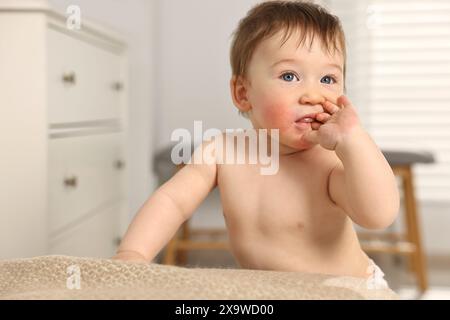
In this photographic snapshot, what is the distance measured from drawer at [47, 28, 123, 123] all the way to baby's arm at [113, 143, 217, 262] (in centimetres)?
59

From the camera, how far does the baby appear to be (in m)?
0.76

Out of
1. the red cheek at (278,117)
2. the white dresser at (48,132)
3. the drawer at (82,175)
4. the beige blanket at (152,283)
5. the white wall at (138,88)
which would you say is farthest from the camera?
the white wall at (138,88)

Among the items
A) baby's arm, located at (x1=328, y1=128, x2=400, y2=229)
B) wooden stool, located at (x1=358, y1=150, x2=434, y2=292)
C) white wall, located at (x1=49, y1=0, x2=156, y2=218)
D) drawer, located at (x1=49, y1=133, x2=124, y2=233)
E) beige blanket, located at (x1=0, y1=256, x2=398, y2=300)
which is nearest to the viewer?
beige blanket, located at (x1=0, y1=256, x2=398, y2=300)

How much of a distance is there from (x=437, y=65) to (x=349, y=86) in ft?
1.13

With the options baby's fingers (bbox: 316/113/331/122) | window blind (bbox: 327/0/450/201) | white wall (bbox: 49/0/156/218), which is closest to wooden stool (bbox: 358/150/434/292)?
window blind (bbox: 327/0/450/201)

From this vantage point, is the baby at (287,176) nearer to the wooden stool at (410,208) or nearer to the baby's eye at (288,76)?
the baby's eye at (288,76)

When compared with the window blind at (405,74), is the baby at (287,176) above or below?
below

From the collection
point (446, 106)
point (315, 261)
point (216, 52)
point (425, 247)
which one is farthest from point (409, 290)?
point (315, 261)

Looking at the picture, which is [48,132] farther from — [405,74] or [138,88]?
[405,74]

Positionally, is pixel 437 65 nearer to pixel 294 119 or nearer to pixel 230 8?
pixel 230 8

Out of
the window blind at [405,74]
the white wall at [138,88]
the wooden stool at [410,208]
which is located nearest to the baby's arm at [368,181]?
the wooden stool at [410,208]

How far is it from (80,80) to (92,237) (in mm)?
450

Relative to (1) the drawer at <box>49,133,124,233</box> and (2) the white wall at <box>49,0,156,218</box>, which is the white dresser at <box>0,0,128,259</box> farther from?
(2) the white wall at <box>49,0,156,218</box>

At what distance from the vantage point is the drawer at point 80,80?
4.47 ft
